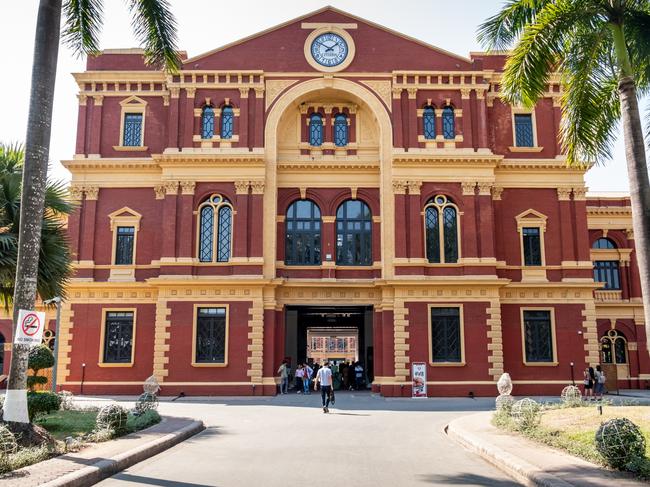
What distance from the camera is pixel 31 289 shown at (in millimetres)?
12711

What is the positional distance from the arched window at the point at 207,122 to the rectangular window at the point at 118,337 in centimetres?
934

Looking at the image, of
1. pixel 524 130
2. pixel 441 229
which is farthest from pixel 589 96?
pixel 524 130

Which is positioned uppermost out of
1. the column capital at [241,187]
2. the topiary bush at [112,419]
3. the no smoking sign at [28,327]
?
the column capital at [241,187]

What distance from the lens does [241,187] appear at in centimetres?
3078

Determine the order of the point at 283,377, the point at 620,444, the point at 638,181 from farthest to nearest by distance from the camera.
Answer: the point at 283,377 → the point at 638,181 → the point at 620,444

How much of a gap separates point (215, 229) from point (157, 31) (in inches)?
564

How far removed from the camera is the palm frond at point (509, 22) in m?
17.9

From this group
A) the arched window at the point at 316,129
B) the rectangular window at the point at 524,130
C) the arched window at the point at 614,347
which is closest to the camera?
the arched window at the point at 316,129

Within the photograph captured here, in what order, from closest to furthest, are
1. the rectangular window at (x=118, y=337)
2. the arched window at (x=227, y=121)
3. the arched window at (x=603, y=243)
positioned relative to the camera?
1. the rectangular window at (x=118, y=337)
2. the arched window at (x=227, y=121)
3. the arched window at (x=603, y=243)

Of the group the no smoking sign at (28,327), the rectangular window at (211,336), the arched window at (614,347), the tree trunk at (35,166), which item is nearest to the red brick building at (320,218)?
the rectangular window at (211,336)

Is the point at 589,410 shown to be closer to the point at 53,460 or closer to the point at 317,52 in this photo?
the point at 53,460

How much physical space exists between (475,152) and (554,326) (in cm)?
919

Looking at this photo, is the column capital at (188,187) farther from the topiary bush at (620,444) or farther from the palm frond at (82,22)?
the topiary bush at (620,444)

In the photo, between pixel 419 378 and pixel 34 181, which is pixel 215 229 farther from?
pixel 34 181
